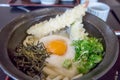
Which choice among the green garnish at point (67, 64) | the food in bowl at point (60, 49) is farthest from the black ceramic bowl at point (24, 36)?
the green garnish at point (67, 64)

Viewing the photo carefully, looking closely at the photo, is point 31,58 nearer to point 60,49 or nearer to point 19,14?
point 60,49

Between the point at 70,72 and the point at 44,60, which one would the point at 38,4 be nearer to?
the point at 44,60

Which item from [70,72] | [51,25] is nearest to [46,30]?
[51,25]

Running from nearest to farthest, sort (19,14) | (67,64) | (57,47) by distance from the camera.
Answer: (67,64)
(57,47)
(19,14)

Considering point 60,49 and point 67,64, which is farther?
point 60,49

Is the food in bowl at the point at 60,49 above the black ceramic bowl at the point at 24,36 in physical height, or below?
below

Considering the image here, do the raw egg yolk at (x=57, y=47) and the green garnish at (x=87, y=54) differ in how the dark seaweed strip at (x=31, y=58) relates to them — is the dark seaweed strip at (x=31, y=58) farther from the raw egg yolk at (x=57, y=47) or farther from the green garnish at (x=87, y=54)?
the green garnish at (x=87, y=54)

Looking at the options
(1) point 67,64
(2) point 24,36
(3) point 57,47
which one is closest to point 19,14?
(2) point 24,36

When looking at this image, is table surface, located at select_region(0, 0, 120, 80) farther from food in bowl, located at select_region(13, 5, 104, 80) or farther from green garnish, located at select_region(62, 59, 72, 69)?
green garnish, located at select_region(62, 59, 72, 69)
